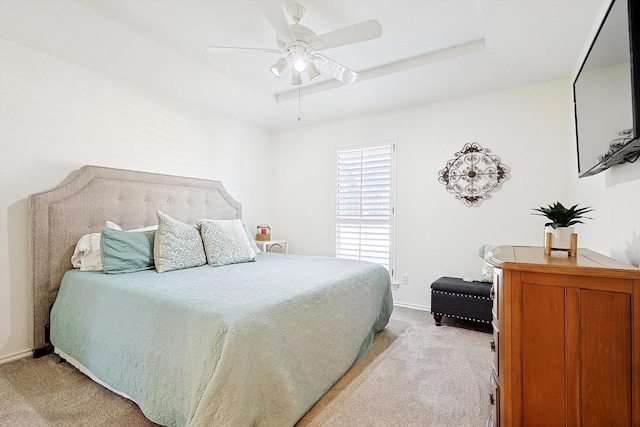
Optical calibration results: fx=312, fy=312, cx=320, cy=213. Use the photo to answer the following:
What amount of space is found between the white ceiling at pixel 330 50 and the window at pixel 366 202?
797mm

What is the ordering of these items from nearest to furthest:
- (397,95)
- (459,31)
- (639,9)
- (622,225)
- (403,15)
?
(639,9)
(622,225)
(403,15)
(459,31)
(397,95)

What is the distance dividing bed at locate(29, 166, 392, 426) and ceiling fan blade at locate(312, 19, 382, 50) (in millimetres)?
1612

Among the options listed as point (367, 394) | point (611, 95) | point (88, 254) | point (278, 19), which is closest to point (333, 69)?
point (278, 19)

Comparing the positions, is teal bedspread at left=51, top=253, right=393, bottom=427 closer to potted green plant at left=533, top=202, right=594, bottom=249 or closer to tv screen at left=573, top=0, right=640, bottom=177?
potted green plant at left=533, top=202, right=594, bottom=249

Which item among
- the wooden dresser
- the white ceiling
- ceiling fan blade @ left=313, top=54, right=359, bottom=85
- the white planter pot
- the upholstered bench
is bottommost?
the upholstered bench

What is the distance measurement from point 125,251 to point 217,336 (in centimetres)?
150

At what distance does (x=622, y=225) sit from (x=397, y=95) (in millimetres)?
2379

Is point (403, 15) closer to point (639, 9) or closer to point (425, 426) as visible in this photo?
point (639, 9)

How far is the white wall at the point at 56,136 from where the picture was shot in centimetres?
233

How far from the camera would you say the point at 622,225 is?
162 cm

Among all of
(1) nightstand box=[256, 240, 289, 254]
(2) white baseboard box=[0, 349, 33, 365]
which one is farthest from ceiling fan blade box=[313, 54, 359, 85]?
(2) white baseboard box=[0, 349, 33, 365]

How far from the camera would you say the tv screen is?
1.17 m

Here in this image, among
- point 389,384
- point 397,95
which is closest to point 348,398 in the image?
point 389,384

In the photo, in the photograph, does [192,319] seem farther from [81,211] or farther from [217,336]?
[81,211]
